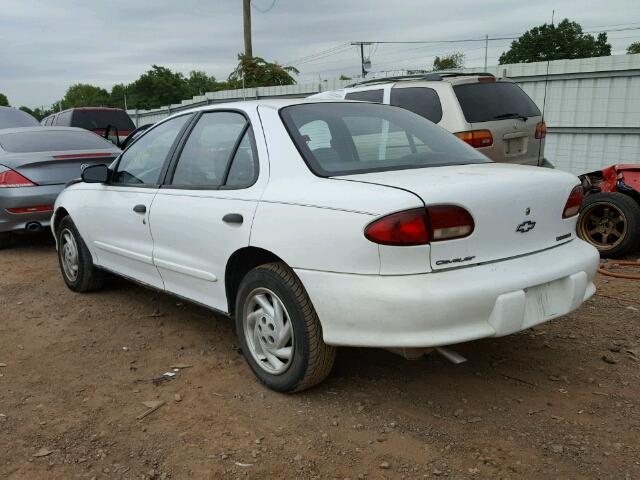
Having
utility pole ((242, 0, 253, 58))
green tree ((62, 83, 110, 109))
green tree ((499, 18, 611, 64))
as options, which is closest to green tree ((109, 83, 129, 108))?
green tree ((62, 83, 110, 109))

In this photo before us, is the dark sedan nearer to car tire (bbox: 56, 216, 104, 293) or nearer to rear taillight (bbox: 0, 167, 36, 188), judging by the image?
rear taillight (bbox: 0, 167, 36, 188)

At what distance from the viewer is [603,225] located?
5949 millimetres

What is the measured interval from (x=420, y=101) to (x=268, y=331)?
418 cm

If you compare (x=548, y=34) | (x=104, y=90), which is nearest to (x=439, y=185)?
(x=548, y=34)

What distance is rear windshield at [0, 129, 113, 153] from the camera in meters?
7.21

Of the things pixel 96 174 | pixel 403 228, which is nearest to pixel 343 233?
pixel 403 228

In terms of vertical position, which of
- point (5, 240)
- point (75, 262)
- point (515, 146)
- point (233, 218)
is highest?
point (515, 146)

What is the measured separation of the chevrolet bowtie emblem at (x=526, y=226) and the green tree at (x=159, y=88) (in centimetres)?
7066

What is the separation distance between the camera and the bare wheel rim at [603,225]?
579cm

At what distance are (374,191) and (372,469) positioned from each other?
119cm

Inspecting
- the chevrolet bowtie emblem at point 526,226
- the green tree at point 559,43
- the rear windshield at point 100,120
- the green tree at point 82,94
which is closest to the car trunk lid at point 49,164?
the chevrolet bowtie emblem at point 526,226

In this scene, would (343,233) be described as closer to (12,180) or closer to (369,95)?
(369,95)

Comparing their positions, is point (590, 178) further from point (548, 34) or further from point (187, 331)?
point (548, 34)

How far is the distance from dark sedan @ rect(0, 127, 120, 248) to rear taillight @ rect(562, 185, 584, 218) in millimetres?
5155
